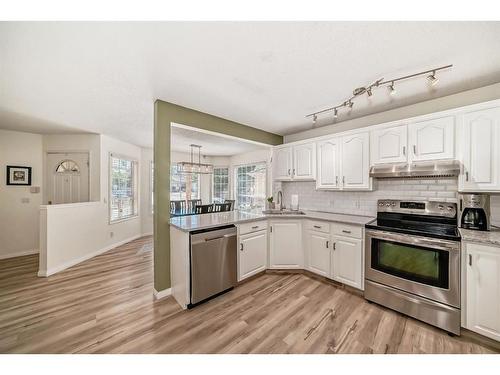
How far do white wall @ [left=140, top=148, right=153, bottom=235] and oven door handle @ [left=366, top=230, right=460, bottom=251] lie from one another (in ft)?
17.1

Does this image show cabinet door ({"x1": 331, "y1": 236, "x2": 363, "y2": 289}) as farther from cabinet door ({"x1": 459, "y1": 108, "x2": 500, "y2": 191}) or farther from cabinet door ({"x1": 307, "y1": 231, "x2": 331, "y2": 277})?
cabinet door ({"x1": 459, "y1": 108, "x2": 500, "y2": 191})

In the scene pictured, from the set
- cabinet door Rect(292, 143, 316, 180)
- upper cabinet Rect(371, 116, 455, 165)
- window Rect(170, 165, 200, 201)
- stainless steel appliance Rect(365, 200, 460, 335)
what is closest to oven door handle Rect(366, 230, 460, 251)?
stainless steel appliance Rect(365, 200, 460, 335)

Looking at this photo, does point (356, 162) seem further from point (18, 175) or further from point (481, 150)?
point (18, 175)

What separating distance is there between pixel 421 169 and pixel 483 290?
1198 mm

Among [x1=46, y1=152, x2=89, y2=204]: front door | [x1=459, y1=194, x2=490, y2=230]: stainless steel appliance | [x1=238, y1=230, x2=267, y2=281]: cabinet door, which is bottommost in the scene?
[x1=238, y1=230, x2=267, y2=281]: cabinet door

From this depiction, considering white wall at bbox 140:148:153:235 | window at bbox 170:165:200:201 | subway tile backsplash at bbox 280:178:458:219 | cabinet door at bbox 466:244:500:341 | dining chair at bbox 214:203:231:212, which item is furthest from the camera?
window at bbox 170:165:200:201

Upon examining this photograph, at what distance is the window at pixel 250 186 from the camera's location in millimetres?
5543

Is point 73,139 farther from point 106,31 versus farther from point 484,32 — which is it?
point 484,32

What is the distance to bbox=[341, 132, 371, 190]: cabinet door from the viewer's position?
2.65 meters

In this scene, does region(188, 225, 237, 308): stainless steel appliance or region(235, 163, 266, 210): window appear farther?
region(235, 163, 266, 210): window

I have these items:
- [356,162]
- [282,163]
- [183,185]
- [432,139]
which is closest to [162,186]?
[282,163]

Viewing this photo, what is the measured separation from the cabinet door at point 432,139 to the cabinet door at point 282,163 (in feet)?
5.65

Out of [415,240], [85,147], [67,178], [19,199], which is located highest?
[85,147]

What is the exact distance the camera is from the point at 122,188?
473 centimetres
